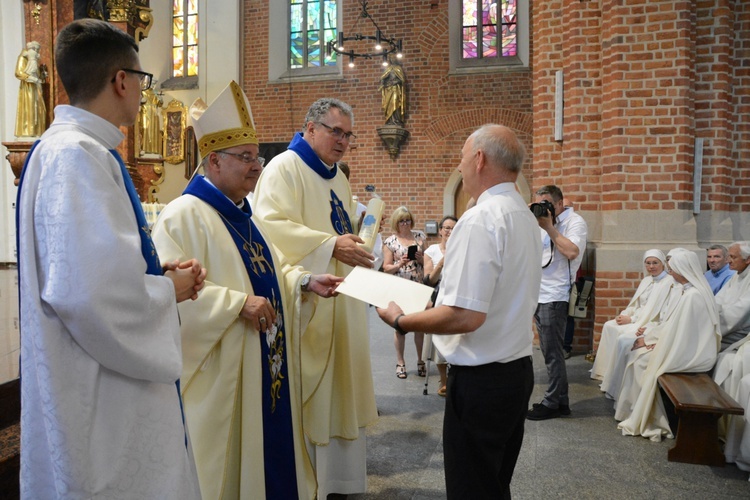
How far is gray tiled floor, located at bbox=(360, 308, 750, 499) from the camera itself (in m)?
3.44

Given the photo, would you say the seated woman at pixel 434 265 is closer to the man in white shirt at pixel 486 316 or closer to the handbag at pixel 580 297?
the handbag at pixel 580 297

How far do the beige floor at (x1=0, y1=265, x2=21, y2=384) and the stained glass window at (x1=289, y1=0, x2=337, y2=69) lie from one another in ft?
29.3

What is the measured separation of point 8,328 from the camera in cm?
403

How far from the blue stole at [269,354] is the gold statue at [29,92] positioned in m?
5.47

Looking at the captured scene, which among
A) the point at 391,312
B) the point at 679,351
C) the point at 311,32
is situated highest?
the point at 311,32

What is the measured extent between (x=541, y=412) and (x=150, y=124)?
637 centimetres

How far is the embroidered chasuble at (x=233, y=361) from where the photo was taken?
2227 millimetres

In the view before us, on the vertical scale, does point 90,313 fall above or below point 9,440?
above

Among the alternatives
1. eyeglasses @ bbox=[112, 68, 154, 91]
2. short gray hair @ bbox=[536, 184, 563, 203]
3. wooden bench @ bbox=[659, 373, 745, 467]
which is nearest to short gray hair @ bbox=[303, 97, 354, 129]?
eyeglasses @ bbox=[112, 68, 154, 91]

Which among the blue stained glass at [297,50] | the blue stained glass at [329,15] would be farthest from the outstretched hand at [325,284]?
the blue stained glass at [329,15]

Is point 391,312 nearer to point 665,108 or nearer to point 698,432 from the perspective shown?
point 698,432

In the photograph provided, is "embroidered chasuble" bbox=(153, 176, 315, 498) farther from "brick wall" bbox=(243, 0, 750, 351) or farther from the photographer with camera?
"brick wall" bbox=(243, 0, 750, 351)

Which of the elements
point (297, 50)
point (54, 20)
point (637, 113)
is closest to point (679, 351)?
point (637, 113)

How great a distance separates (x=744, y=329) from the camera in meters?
4.64
